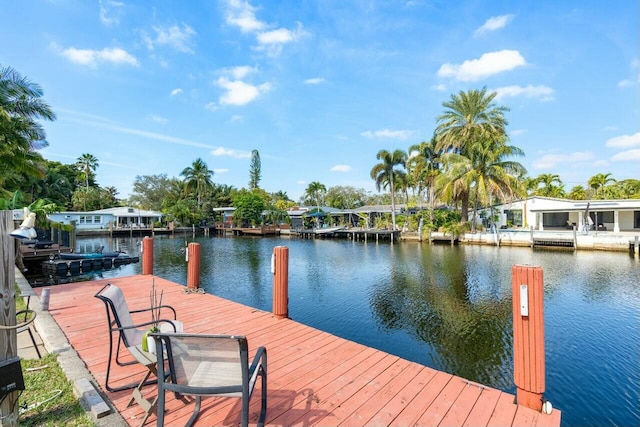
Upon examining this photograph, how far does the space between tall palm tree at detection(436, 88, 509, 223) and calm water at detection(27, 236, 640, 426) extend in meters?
14.6

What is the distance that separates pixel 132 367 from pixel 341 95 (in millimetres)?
21922

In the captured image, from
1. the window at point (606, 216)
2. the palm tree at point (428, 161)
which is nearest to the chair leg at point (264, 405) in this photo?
the palm tree at point (428, 161)

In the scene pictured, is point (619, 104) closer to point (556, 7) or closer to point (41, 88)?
point (556, 7)

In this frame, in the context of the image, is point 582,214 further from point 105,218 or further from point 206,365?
point 105,218

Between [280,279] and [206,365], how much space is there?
119 inches

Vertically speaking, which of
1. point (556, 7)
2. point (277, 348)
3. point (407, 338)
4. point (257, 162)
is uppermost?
point (257, 162)

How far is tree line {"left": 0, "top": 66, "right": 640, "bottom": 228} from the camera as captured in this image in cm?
1173

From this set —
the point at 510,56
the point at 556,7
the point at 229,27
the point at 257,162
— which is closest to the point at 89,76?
the point at 229,27

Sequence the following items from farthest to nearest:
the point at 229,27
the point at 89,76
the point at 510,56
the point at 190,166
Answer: the point at 190,166 → the point at 510,56 → the point at 229,27 → the point at 89,76

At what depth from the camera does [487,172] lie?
86.7ft

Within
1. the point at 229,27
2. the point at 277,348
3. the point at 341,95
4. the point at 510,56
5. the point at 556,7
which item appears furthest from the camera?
the point at 341,95

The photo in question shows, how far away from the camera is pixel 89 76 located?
11664 millimetres

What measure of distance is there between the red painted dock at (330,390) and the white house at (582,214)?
28.6 metres

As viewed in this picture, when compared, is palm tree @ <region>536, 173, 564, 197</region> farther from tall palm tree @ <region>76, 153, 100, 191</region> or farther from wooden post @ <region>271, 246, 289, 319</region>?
tall palm tree @ <region>76, 153, 100, 191</region>
